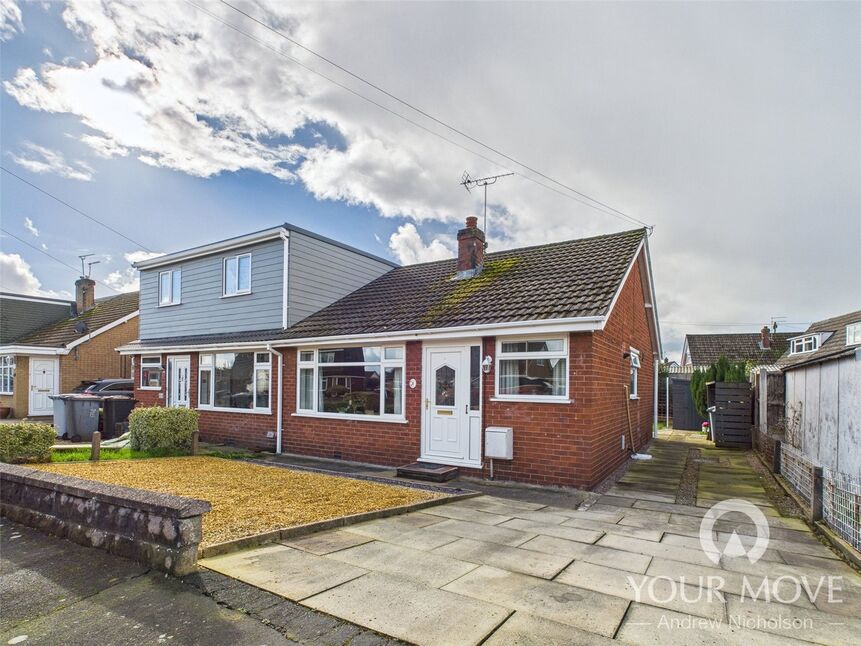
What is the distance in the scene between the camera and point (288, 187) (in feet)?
45.8

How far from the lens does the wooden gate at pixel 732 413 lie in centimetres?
1490

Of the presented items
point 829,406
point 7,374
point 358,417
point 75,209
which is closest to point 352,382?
point 358,417

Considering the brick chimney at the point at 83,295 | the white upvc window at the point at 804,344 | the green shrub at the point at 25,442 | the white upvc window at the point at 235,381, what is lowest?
the green shrub at the point at 25,442

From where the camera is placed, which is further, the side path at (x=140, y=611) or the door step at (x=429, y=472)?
the door step at (x=429, y=472)

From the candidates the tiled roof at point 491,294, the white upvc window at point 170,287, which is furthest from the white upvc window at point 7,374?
the tiled roof at point 491,294

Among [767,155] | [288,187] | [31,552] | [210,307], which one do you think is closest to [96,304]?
[210,307]

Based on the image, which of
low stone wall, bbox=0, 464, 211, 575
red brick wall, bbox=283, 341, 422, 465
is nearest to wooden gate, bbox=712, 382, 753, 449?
red brick wall, bbox=283, 341, 422, 465

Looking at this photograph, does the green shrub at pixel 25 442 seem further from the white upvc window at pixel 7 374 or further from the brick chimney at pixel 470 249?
the white upvc window at pixel 7 374

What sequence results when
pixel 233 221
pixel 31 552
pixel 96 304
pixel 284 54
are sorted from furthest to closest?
pixel 96 304, pixel 233 221, pixel 284 54, pixel 31 552

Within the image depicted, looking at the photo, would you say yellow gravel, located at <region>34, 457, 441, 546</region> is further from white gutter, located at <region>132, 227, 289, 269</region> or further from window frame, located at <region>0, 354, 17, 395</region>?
window frame, located at <region>0, 354, 17, 395</region>

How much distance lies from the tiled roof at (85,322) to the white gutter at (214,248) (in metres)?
8.35

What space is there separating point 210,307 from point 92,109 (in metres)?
6.37

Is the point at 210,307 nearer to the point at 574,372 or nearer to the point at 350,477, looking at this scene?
the point at 350,477

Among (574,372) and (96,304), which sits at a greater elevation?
(96,304)
